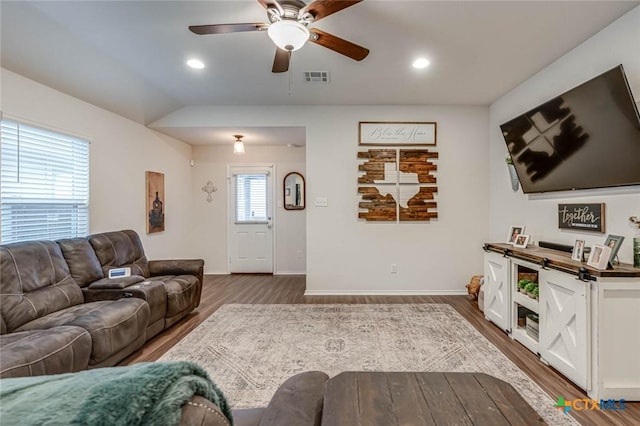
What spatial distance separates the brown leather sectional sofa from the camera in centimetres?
173

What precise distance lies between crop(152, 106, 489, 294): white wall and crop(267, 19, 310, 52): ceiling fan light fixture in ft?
7.61

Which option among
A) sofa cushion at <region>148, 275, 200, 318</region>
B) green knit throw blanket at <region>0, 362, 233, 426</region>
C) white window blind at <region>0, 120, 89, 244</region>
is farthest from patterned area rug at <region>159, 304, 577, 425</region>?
white window blind at <region>0, 120, 89, 244</region>

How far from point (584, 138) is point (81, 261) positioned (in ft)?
15.2

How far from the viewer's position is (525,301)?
2.66 metres

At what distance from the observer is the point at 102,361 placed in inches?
81.6

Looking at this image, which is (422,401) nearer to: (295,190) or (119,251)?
(119,251)

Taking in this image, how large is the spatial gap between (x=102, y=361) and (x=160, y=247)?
9.20 ft

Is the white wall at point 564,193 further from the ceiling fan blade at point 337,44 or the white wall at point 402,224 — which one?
the ceiling fan blade at point 337,44

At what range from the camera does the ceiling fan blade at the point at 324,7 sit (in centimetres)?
170

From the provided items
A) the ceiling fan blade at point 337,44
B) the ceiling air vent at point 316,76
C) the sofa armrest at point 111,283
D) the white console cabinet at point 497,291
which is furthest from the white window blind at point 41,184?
the white console cabinet at point 497,291

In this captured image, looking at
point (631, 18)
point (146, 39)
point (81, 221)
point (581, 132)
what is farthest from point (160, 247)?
point (631, 18)

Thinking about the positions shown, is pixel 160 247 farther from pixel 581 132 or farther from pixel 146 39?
pixel 581 132

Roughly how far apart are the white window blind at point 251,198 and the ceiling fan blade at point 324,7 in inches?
159

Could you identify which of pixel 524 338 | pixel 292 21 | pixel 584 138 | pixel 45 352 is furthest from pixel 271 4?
pixel 524 338
